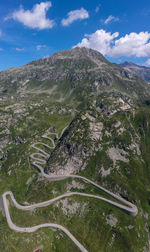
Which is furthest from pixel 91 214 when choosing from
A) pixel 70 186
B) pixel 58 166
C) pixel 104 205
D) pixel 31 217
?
pixel 58 166

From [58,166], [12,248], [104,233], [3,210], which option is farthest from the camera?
[58,166]

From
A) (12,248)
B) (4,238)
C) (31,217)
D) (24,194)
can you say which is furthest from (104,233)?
(24,194)

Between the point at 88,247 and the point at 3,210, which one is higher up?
the point at 3,210

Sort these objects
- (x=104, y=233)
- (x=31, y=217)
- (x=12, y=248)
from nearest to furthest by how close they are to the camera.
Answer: (x=12, y=248)
(x=104, y=233)
(x=31, y=217)

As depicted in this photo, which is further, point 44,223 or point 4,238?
point 44,223

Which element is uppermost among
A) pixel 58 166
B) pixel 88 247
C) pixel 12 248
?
pixel 58 166

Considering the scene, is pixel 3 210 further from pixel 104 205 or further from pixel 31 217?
pixel 104 205

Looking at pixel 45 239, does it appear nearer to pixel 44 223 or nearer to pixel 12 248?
pixel 44 223

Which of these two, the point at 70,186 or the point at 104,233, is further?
the point at 70,186

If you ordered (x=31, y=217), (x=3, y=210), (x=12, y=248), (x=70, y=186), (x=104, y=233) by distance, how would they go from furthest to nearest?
(x=70, y=186) → (x=3, y=210) → (x=31, y=217) → (x=104, y=233) → (x=12, y=248)
